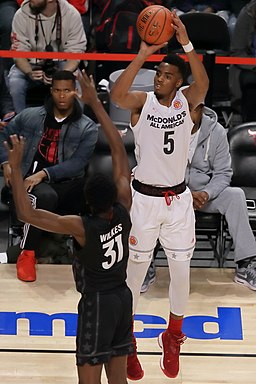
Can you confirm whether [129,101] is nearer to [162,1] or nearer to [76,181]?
[76,181]

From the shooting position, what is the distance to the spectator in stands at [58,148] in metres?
6.67

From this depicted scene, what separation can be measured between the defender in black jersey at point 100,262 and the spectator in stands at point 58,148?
1.81m

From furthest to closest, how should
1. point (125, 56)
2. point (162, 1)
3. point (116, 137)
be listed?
1. point (162, 1)
2. point (125, 56)
3. point (116, 137)

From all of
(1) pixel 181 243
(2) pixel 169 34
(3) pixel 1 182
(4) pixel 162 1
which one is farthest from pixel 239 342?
(4) pixel 162 1

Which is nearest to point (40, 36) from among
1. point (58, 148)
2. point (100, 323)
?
point (58, 148)

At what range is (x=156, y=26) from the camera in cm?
519

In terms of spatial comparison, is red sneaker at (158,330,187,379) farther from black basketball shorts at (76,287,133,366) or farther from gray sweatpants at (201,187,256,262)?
gray sweatpants at (201,187,256,262)

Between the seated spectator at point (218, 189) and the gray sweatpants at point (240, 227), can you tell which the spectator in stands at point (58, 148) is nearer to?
the seated spectator at point (218, 189)

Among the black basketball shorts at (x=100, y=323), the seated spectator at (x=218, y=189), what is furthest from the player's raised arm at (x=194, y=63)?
the black basketball shorts at (x=100, y=323)

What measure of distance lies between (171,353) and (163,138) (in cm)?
137

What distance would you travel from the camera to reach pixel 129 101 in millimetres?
5215

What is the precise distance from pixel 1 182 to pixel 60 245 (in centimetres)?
122

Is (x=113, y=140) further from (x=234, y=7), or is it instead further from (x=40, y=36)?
(x=234, y=7)

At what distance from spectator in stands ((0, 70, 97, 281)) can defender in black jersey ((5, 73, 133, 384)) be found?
1.81 m
